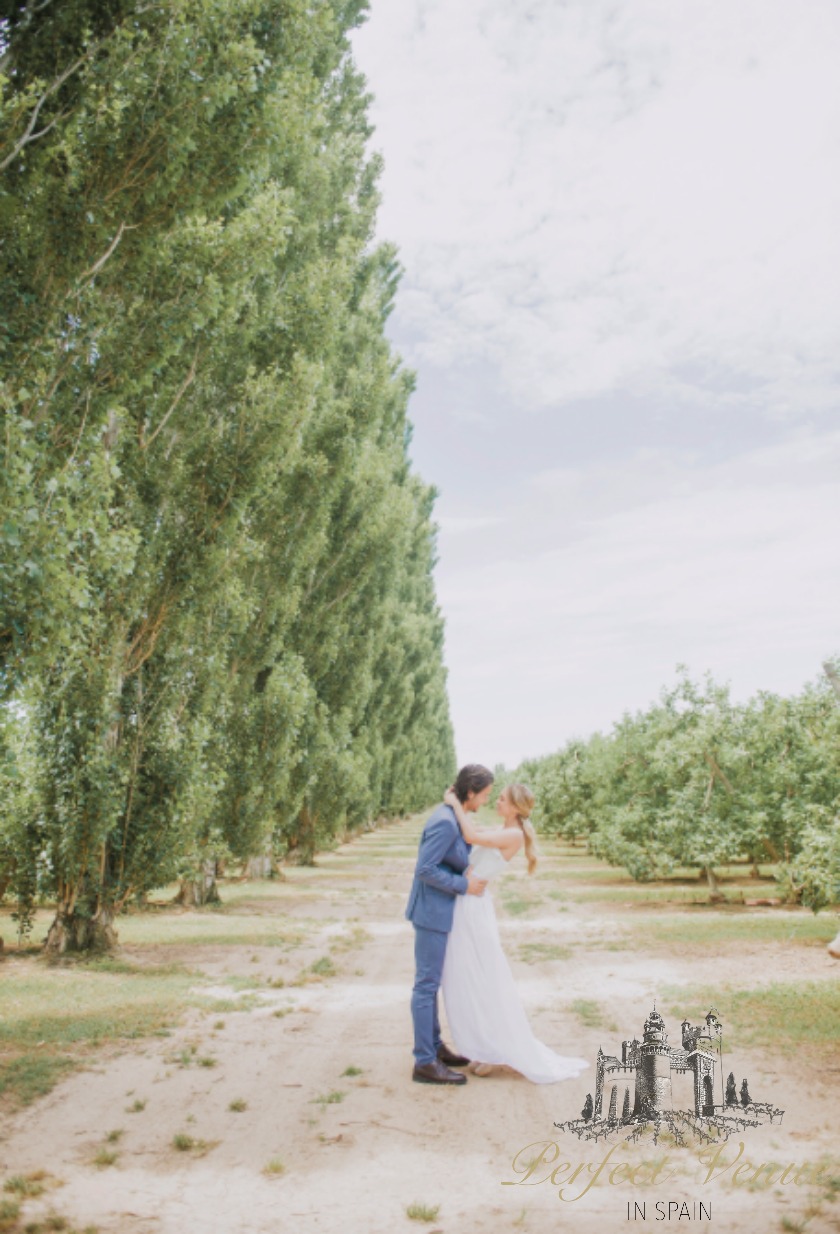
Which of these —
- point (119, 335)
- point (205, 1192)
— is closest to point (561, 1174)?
point (205, 1192)

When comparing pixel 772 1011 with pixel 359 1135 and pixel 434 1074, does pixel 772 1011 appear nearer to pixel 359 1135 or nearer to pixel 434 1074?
pixel 434 1074

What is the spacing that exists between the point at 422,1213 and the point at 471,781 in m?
2.80

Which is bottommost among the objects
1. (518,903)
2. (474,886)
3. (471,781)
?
(518,903)

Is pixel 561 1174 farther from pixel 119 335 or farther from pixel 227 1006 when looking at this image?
pixel 119 335

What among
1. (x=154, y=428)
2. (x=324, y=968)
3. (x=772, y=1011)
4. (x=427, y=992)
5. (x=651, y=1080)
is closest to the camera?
(x=651, y=1080)

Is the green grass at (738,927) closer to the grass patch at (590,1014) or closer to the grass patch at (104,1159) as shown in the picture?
the grass patch at (590,1014)

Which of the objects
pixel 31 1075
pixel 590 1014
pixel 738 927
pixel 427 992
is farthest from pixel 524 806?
pixel 738 927

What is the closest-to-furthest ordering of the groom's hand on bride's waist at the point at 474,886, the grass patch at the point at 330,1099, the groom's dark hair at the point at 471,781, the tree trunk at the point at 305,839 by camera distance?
the grass patch at the point at 330,1099 < the groom's hand on bride's waist at the point at 474,886 < the groom's dark hair at the point at 471,781 < the tree trunk at the point at 305,839

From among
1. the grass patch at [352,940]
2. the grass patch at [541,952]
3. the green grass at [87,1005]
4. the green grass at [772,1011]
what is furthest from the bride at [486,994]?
the grass patch at [352,940]

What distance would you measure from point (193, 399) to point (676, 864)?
505 inches

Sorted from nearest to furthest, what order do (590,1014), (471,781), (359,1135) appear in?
1. (359,1135)
2. (471,781)
3. (590,1014)

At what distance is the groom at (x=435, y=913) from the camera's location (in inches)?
231

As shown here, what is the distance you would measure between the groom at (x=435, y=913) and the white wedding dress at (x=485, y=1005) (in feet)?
0.37

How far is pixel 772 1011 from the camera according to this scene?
26.3 ft
